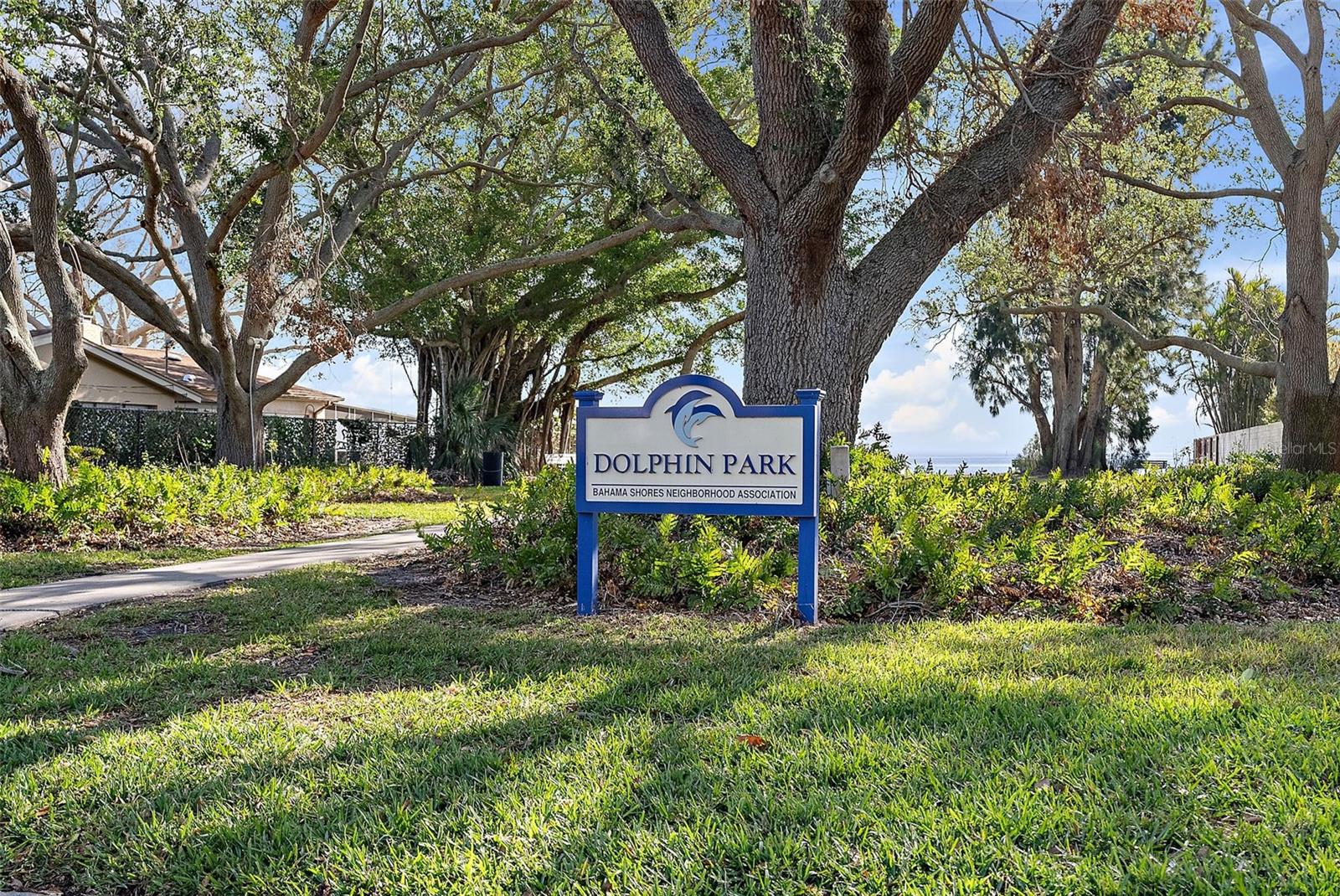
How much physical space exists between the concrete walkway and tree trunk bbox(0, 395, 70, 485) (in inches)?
113

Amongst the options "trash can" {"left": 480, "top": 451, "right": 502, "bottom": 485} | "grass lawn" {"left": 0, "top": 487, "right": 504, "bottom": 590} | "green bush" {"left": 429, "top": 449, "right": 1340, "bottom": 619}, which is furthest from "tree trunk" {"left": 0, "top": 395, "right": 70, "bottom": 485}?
"trash can" {"left": 480, "top": 451, "right": 502, "bottom": 485}

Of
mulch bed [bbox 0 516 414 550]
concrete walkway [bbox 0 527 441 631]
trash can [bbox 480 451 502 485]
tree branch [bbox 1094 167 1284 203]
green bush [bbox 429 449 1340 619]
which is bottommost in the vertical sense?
concrete walkway [bbox 0 527 441 631]

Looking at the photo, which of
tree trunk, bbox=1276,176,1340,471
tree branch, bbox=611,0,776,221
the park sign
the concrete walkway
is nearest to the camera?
the park sign

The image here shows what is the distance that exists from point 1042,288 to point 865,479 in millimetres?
12810

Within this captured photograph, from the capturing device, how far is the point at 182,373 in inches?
991

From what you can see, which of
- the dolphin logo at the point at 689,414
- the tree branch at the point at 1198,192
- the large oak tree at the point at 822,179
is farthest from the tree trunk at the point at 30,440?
the tree branch at the point at 1198,192

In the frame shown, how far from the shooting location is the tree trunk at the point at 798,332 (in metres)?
7.68

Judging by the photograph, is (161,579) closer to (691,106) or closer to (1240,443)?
(691,106)

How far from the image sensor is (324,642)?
486 cm

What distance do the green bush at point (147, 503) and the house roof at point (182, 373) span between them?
10.7 meters

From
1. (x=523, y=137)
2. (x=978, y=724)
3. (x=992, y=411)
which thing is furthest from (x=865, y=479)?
(x=992, y=411)

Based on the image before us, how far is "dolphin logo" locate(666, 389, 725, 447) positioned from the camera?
5.55 meters

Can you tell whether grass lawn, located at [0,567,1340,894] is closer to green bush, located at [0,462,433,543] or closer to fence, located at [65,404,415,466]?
green bush, located at [0,462,433,543]

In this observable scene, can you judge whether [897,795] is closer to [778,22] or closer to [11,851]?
[11,851]
